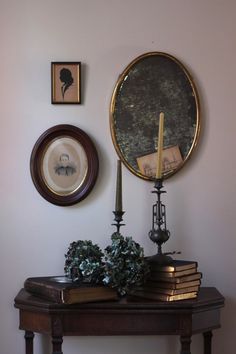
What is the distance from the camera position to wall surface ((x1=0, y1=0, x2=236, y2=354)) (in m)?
2.26

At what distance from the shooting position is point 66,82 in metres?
2.25

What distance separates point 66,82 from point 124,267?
2.64 feet

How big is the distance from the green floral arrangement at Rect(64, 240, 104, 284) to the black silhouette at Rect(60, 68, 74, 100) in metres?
0.65

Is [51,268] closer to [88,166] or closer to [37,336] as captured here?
[37,336]

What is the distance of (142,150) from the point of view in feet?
7.44

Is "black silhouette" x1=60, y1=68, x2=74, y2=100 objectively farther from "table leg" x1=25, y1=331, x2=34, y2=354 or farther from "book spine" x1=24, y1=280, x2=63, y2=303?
"table leg" x1=25, y1=331, x2=34, y2=354

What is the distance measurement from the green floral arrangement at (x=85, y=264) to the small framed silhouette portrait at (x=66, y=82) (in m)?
0.62

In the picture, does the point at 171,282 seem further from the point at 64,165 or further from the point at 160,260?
the point at 64,165

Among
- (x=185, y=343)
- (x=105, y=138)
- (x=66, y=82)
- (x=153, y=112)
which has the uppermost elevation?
(x=66, y=82)

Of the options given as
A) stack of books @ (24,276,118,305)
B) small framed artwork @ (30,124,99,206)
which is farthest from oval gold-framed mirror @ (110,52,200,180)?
stack of books @ (24,276,118,305)

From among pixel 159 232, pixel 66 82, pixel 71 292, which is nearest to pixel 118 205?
pixel 159 232

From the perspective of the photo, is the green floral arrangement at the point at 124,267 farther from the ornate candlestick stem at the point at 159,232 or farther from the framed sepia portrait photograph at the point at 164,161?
the framed sepia portrait photograph at the point at 164,161

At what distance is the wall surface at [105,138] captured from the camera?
2.26m

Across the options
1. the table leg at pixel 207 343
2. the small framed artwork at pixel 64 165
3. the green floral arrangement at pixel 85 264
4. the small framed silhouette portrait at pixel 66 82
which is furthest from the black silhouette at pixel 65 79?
the table leg at pixel 207 343
